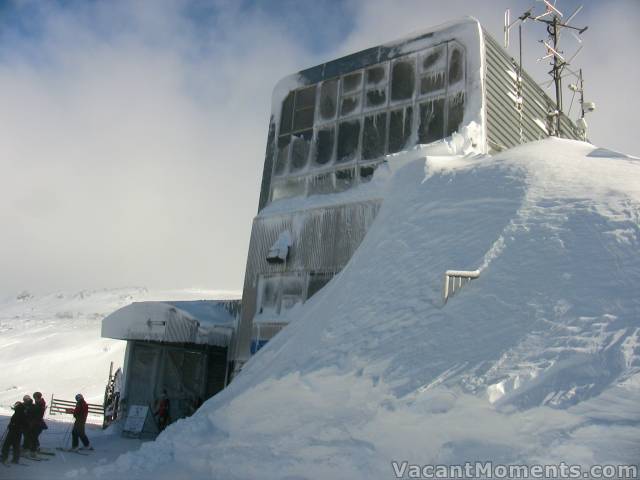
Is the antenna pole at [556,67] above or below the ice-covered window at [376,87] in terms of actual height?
above

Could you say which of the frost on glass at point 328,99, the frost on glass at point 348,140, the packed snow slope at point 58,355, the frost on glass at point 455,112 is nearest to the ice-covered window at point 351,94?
the frost on glass at point 328,99

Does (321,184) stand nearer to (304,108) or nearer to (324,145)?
(324,145)

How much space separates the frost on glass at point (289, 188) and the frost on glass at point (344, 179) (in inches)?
42.4

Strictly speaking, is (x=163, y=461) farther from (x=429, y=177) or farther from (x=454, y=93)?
(x=454, y=93)

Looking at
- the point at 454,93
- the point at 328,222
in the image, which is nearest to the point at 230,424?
the point at 328,222

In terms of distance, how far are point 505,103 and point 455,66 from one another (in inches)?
61.7

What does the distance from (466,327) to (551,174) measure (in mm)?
3611

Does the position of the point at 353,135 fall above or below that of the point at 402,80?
below

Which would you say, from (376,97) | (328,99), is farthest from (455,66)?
(328,99)

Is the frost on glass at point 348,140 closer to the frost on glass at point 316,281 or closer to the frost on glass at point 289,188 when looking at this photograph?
the frost on glass at point 289,188

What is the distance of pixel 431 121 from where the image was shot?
43.8ft

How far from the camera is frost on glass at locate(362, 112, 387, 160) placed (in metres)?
14.0

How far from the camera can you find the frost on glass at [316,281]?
12945 mm

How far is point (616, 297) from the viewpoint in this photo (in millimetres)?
6094
